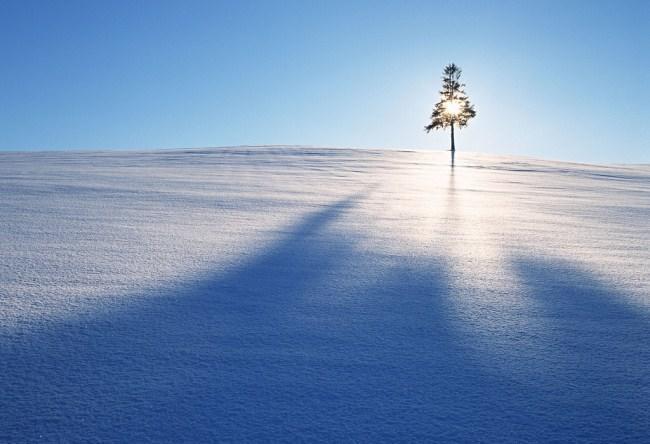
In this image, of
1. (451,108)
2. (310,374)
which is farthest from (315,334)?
(451,108)

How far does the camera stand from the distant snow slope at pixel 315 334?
1.28m

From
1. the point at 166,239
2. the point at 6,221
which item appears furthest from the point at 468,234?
the point at 6,221

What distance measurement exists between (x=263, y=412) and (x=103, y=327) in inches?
36.2

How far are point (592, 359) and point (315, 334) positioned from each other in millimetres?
1128

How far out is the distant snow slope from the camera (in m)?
1.28

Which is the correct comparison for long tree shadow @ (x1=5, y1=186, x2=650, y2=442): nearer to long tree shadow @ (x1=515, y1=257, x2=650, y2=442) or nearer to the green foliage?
long tree shadow @ (x1=515, y1=257, x2=650, y2=442)

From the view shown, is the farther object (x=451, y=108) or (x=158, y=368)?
(x=451, y=108)

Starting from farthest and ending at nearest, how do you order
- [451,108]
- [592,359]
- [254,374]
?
[451,108], [592,359], [254,374]

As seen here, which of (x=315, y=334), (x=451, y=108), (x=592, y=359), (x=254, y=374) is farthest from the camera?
(x=451, y=108)

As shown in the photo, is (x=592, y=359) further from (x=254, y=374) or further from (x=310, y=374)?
(x=254, y=374)

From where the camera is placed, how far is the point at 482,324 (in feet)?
6.39

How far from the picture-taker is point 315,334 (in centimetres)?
180

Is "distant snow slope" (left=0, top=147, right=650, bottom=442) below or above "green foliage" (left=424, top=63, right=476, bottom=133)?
below

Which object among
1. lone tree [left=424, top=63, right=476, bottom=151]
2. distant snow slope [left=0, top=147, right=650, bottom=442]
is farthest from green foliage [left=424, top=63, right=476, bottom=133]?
distant snow slope [left=0, top=147, right=650, bottom=442]
